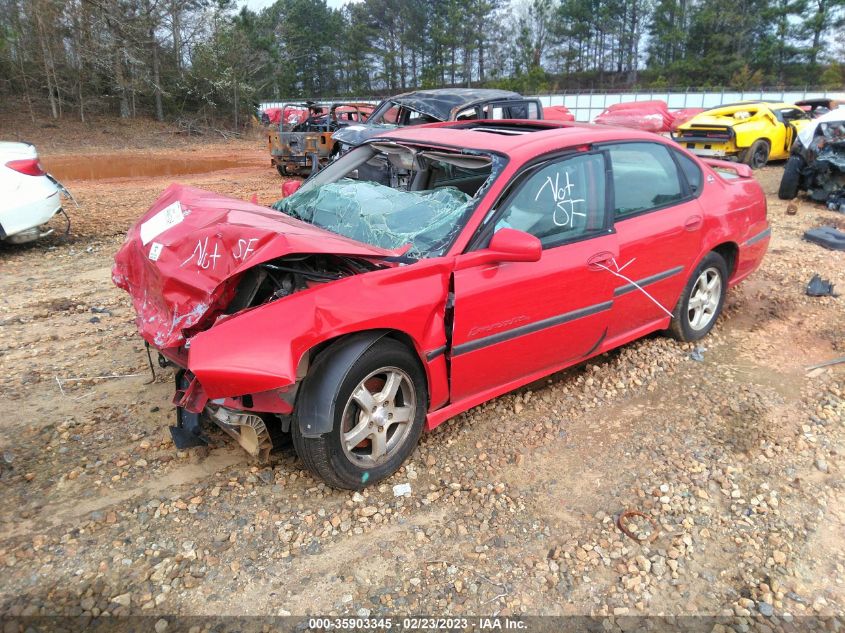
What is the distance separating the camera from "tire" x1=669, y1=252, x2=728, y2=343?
4.60 metres

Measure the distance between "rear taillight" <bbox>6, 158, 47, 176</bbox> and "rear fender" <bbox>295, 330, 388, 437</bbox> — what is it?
596 cm

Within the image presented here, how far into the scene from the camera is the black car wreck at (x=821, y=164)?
958 centimetres

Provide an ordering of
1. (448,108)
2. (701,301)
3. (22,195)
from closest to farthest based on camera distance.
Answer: (701,301) → (22,195) → (448,108)

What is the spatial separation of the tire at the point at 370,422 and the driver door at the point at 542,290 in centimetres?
26

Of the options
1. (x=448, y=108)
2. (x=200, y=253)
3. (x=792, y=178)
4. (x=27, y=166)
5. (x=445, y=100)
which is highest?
(x=445, y=100)

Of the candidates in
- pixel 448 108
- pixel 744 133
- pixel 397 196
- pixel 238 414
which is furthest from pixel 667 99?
pixel 238 414

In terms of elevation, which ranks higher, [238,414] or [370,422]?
[238,414]

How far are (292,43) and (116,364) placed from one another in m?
57.3

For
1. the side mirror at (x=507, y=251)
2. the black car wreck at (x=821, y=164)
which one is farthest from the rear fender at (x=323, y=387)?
the black car wreck at (x=821, y=164)

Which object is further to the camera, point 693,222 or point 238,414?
point 693,222

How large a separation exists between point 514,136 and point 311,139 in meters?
10.6

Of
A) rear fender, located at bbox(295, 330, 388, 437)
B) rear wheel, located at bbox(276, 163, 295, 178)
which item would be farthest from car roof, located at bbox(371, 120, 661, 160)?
rear wheel, located at bbox(276, 163, 295, 178)

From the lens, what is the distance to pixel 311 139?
1352cm

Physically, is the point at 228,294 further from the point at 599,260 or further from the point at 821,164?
the point at 821,164
